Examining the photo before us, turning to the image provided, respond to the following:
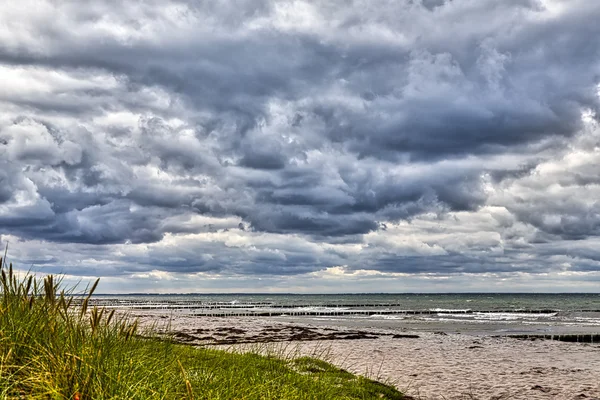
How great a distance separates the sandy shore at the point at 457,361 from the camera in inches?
845

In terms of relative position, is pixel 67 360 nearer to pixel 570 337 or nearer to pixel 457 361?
pixel 457 361

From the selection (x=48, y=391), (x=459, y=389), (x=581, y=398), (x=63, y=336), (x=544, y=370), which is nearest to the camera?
→ (x=48, y=391)

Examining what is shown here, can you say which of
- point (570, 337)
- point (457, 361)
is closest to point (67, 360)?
point (457, 361)

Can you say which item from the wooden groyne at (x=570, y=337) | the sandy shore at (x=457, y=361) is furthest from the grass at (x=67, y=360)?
the wooden groyne at (x=570, y=337)

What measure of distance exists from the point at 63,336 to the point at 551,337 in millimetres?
45415

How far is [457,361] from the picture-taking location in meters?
29.8

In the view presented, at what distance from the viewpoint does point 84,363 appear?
6.41m

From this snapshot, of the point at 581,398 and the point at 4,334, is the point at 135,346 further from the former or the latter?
the point at 581,398

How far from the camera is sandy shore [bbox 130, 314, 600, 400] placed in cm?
2147

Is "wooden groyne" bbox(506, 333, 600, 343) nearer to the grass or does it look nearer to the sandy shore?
the sandy shore

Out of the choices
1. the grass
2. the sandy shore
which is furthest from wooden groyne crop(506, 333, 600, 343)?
the grass

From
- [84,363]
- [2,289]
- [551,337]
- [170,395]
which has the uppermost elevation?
[2,289]

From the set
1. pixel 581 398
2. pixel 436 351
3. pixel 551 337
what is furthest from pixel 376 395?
pixel 551 337

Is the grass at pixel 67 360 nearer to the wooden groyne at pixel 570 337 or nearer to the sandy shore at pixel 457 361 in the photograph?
the sandy shore at pixel 457 361
